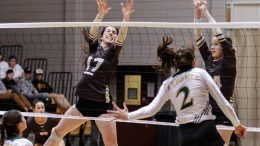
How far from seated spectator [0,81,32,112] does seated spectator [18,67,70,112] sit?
196mm

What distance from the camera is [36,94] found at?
1239cm

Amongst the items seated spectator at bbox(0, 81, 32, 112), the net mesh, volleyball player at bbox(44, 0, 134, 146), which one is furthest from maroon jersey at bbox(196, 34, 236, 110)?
seated spectator at bbox(0, 81, 32, 112)

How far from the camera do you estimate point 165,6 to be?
1302cm

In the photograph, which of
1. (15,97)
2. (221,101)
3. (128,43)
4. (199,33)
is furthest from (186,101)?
(128,43)

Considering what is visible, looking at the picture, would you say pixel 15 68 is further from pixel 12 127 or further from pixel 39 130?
pixel 12 127

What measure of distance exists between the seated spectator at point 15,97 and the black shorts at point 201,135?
714cm

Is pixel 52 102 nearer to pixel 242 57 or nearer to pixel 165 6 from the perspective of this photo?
pixel 165 6

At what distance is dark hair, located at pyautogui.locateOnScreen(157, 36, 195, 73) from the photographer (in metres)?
5.25

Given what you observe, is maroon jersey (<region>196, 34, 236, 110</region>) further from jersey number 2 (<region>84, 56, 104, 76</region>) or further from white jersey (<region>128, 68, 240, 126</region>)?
white jersey (<region>128, 68, 240, 126</region>)

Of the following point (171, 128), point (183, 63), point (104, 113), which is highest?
point (183, 63)

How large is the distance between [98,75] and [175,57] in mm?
1712

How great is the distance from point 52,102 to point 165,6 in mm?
3133

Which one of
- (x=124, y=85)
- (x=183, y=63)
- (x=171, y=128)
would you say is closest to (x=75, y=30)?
(x=124, y=85)

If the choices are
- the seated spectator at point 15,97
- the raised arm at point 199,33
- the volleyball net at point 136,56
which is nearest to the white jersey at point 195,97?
the raised arm at point 199,33
